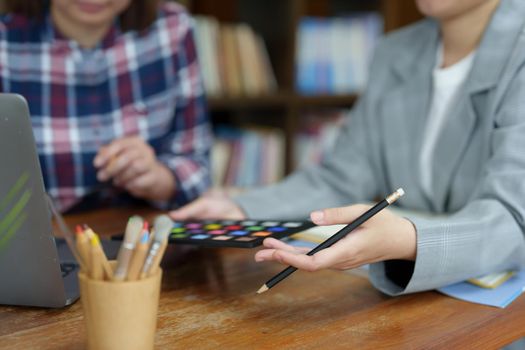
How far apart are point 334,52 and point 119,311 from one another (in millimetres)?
2221

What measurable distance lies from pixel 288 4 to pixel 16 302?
77.0 inches

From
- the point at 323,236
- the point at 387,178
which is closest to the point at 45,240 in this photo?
the point at 323,236

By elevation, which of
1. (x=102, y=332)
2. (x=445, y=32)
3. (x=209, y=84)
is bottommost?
(x=209, y=84)

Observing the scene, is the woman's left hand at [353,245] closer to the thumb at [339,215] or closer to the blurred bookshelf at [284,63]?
the thumb at [339,215]

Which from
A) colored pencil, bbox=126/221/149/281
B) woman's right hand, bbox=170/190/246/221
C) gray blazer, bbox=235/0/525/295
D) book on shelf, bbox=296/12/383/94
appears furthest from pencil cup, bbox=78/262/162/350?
book on shelf, bbox=296/12/383/94

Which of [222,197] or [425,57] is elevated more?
[425,57]

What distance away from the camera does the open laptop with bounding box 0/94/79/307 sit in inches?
27.1

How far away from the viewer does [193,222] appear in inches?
43.1

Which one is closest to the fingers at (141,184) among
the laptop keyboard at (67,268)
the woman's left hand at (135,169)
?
the woman's left hand at (135,169)

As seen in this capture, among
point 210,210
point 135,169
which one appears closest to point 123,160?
point 135,169

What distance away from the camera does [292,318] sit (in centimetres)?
83

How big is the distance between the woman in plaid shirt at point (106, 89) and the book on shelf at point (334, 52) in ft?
3.45

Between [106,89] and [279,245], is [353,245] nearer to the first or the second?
[279,245]

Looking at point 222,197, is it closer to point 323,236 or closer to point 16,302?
point 323,236
